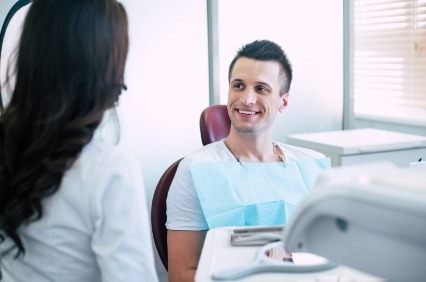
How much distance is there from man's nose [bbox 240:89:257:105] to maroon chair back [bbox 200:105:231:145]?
0.45 ft

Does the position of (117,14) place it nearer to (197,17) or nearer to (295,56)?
(197,17)

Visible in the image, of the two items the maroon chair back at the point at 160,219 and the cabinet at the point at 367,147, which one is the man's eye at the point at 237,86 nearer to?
the maroon chair back at the point at 160,219

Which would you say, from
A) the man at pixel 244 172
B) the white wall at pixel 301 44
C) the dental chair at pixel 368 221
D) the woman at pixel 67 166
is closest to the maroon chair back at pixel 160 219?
the man at pixel 244 172

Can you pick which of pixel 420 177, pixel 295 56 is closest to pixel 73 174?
pixel 420 177

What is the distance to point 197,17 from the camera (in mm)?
1995

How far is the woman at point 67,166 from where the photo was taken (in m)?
0.82

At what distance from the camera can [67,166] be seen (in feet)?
2.71

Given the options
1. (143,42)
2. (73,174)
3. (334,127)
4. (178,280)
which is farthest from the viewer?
(334,127)

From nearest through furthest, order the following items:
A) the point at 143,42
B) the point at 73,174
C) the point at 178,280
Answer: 1. the point at 73,174
2. the point at 178,280
3. the point at 143,42

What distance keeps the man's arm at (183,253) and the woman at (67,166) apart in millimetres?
487

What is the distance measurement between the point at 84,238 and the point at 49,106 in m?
0.22

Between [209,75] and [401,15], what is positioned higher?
[401,15]

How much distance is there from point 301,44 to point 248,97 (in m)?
0.83

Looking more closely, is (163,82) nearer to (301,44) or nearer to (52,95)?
(301,44)
